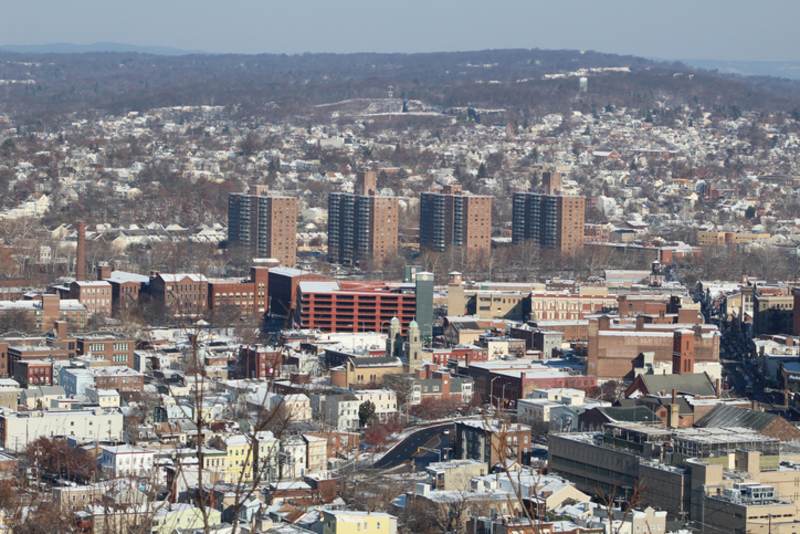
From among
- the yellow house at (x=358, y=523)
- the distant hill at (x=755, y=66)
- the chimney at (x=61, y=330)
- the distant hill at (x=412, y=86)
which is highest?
the distant hill at (x=755, y=66)

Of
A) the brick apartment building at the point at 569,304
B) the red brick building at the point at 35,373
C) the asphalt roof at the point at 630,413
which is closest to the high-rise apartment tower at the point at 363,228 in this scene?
the brick apartment building at the point at 569,304

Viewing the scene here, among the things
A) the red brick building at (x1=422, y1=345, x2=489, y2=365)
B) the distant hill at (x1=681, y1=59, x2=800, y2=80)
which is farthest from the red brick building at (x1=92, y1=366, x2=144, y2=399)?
the distant hill at (x1=681, y1=59, x2=800, y2=80)

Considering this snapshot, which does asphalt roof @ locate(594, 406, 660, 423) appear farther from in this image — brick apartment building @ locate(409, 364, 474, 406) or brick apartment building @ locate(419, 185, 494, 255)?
brick apartment building @ locate(419, 185, 494, 255)

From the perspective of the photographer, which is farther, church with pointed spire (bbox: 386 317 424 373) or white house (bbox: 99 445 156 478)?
church with pointed spire (bbox: 386 317 424 373)

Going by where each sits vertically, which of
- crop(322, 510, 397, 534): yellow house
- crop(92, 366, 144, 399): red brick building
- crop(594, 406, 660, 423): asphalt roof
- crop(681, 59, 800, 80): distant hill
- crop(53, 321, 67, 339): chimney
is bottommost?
crop(92, 366, 144, 399): red brick building

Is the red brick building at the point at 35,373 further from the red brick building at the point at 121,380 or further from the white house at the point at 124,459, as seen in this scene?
the white house at the point at 124,459

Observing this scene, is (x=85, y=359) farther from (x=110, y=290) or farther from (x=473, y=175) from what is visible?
(x=473, y=175)
